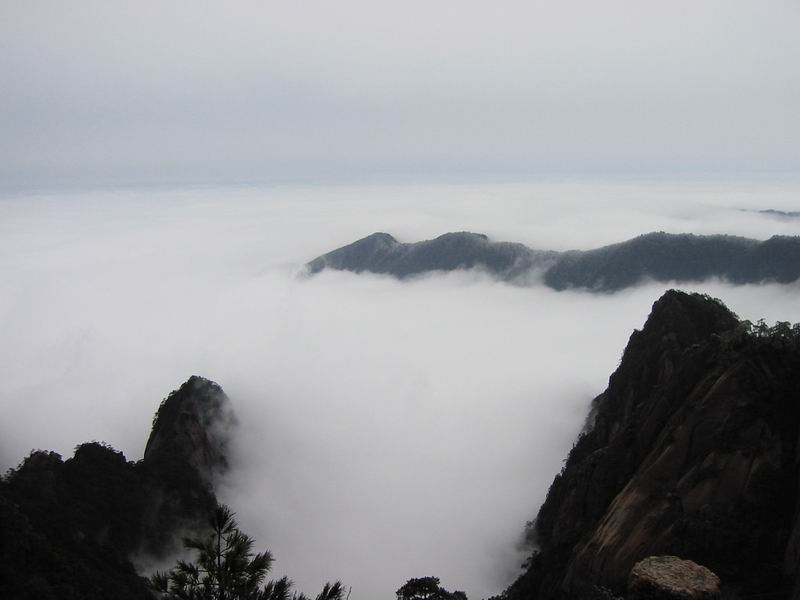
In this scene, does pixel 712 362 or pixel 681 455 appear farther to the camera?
pixel 712 362

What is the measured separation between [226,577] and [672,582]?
35.7 feet

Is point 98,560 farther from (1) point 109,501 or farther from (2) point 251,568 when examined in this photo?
(2) point 251,568

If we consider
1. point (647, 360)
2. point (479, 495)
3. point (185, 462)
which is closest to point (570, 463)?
point (647, 360)

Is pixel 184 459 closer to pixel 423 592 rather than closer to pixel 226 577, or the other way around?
pixel 423 592

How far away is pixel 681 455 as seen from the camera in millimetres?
31516

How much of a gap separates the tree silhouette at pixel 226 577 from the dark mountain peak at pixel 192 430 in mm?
55281

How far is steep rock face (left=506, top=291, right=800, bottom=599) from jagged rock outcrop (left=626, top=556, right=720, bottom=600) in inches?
521

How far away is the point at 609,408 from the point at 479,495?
4563 centimetres

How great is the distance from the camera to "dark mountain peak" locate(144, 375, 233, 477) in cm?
7400

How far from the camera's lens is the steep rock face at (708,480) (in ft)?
85.7

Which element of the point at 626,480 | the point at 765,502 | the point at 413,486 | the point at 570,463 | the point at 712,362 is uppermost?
the point at 712,362

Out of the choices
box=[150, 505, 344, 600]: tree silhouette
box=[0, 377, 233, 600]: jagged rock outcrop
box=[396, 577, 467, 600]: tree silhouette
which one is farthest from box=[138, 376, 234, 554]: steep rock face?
box=[150, 505, 344, 600]: tree silhouette

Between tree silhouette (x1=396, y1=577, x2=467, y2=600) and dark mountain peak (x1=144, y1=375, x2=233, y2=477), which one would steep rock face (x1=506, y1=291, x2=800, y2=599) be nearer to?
tree silhouette (x1=396, y1=577, x2=467, y2=600)

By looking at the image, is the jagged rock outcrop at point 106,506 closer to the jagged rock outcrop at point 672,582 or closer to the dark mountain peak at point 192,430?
the dark mountain peak at point 192,430
